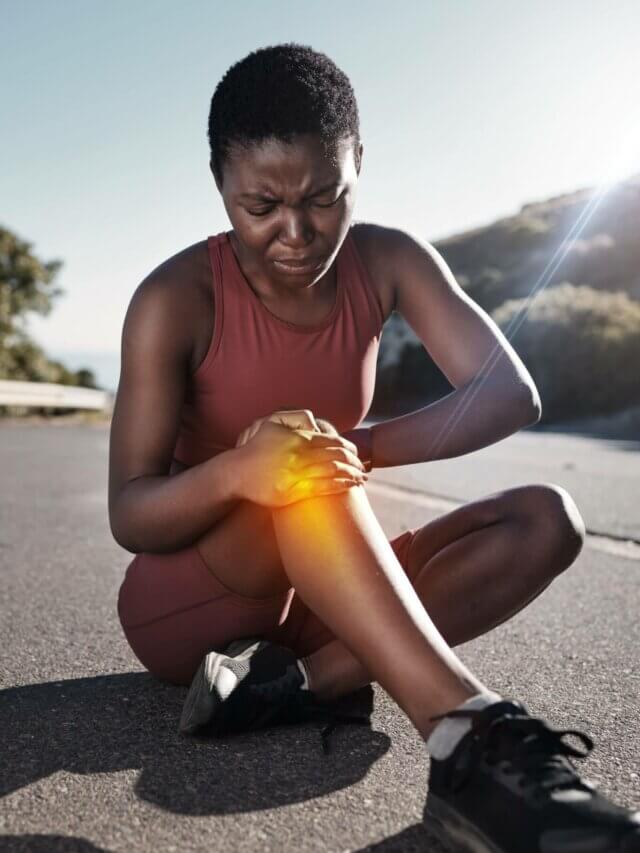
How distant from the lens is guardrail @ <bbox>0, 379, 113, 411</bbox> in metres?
15.6

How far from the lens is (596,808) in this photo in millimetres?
1464

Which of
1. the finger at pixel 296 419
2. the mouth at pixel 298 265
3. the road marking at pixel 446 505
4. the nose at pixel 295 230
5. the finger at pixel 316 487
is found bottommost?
the road marking at pixel 446 505

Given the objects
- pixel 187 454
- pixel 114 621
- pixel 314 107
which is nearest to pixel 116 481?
pixel 187 454

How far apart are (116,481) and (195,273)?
20.5 inches

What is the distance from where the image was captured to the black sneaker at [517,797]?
4.68 ft

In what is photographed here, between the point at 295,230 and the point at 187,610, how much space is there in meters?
0.92

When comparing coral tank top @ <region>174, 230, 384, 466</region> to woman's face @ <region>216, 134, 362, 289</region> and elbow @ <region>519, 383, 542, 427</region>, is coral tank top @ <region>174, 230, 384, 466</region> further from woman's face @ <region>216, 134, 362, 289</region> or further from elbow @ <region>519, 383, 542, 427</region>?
elbow @ <region>519, 383, 542, 427</region>

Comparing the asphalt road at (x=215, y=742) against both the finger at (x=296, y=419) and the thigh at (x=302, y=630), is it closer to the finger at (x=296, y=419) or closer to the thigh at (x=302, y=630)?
the thigh at (x=302, y=630)

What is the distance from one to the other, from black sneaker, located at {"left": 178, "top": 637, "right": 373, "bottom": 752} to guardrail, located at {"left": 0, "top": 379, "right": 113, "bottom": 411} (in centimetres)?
1402

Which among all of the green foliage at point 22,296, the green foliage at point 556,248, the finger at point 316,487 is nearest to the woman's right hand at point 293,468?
the finger at point 316,487

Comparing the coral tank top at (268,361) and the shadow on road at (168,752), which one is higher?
the coral tank top at (268,361)

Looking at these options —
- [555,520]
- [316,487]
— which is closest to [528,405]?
[555,520]

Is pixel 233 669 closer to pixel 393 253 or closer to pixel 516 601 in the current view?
pixel 516 601

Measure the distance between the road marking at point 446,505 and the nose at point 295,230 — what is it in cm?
159
